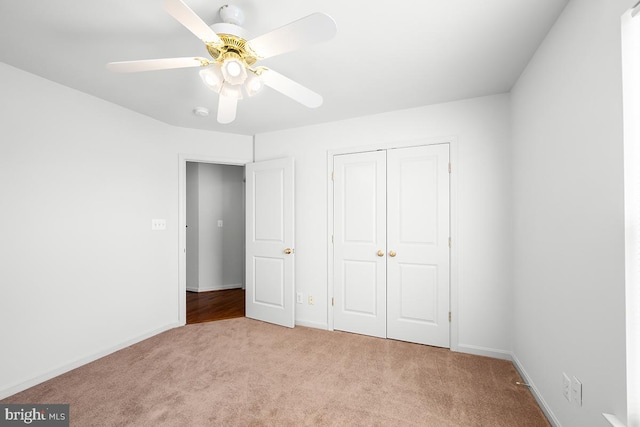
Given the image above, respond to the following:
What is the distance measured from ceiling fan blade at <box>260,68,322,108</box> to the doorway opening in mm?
3597

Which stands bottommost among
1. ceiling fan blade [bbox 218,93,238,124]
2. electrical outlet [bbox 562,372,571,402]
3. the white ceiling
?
electrical outlet [bbox 562,372,571,402]

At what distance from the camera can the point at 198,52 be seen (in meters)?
1.89

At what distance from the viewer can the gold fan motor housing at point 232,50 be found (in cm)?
142

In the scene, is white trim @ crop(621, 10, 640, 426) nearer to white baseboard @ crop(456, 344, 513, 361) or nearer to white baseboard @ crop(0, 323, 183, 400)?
white baseboard @ crop(456, 344, 513, 361)

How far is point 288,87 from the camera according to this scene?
162 cm

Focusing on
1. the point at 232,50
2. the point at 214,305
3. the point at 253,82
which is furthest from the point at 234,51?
the point at 214,305

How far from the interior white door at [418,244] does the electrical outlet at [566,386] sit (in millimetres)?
1191

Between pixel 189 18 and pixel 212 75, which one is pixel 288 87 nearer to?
pixel 212 75

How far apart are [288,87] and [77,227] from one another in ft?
7.49

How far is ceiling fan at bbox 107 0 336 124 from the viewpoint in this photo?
1.14 meters

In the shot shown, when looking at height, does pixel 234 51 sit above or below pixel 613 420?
above

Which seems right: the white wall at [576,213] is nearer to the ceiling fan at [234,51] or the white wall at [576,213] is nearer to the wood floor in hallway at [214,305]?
the ceiling fan at [234,51]

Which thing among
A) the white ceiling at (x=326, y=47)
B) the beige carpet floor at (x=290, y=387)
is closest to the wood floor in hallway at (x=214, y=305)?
the beige carpet floor at (x=290, y=387)

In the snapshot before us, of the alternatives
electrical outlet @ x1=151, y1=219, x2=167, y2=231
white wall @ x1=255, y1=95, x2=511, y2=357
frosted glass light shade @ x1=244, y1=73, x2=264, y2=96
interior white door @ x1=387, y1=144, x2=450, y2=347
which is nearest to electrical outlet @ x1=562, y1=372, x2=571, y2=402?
white wall @ x1=255, y1=95, x2=511, y2=357
